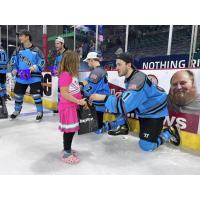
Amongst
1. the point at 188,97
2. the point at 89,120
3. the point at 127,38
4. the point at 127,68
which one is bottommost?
→ the point at 89,120

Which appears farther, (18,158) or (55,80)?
(55,80)

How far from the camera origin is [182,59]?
3408 millimetres

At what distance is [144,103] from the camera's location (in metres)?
2.71

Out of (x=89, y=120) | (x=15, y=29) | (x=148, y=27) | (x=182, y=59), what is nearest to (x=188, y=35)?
(x=148, y=27)

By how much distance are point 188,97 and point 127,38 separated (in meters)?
2.73

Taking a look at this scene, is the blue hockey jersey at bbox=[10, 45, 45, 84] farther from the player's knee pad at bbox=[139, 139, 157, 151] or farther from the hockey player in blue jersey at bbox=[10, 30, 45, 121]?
the player's knee pad at bbox=[139, 139, 157, 151]

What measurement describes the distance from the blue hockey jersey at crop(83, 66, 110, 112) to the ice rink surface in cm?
53

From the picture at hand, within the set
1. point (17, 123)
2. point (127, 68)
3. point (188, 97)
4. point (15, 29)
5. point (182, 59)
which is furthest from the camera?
point (15, 29)

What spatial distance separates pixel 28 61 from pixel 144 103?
1995 millimetres

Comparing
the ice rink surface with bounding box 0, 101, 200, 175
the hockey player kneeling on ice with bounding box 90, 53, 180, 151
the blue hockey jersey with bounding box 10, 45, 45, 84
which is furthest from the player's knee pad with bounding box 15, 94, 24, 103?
the hockey player kneeling on ice with bounding box 90, 53, 180, 151

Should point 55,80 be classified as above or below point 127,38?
below

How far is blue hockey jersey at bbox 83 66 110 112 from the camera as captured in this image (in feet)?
10.5

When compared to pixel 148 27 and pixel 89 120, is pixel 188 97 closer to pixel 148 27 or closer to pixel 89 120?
pixel 89 120

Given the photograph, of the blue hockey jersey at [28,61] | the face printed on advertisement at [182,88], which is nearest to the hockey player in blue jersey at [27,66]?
the blue hockey jersey at [28,61]
